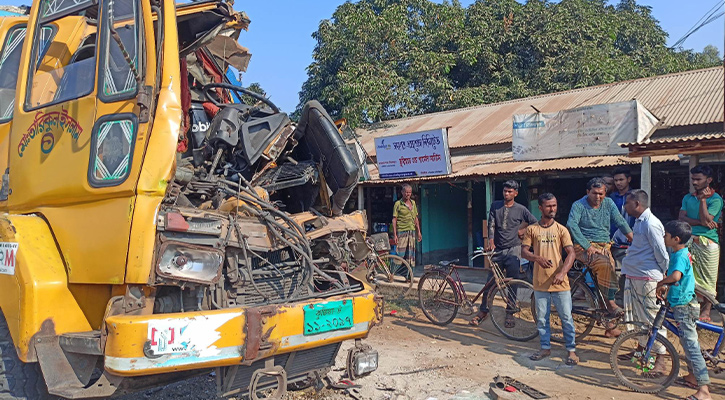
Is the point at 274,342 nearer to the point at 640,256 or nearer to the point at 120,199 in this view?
the point at 120,199

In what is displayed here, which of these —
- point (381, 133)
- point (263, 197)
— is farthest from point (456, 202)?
point (263, 197)

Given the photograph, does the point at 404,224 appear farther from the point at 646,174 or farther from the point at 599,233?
the point at 599,233

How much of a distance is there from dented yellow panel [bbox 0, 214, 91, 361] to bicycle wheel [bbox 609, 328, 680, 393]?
433 cm

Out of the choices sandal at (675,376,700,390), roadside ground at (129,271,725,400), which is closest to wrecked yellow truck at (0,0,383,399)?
roadside ground at (129,271,725,400)

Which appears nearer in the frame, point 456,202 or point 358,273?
point 358,273

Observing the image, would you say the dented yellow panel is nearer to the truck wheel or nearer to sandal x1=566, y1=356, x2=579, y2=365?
the truck wheel

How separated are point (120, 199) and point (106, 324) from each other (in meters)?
0.70

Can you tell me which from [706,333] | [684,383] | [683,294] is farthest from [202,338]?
[706,333]

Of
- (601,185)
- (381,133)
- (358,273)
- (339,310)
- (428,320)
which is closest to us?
(339,310)

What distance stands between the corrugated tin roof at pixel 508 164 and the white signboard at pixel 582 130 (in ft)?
1.19

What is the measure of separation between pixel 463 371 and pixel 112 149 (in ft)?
12.3

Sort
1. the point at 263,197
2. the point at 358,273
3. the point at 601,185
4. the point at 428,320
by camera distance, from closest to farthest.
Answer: the point at 263,197, the point at 358,273, the point at 601,185, the point at 428,320

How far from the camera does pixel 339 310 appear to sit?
3629 millimetres

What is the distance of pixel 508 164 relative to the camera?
10.6 meters
